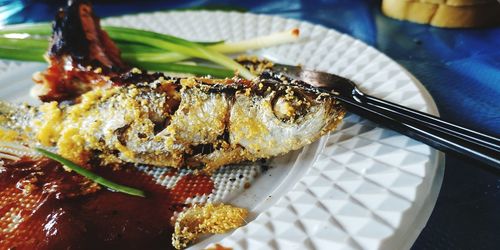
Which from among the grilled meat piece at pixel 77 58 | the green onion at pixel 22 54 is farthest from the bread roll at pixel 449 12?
the green onion at pixel 22 54

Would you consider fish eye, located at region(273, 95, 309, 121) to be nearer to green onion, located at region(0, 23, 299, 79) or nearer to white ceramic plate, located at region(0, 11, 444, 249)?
white ceramic plate, located at region(0, 11, 444, 249)

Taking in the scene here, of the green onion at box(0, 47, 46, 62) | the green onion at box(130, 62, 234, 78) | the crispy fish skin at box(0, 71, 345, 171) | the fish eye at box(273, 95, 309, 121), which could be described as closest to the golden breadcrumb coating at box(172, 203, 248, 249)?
the crispy fish skin at box(0, 71, 345, 171)

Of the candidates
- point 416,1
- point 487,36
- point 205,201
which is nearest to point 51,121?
point 205,201

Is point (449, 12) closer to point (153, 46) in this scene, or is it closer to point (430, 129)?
point (430, 129)

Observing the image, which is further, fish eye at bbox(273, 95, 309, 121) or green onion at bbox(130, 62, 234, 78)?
green onion at bbox(130, 62, 234, 78)

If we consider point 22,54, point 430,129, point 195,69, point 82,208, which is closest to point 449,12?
point 430,129
